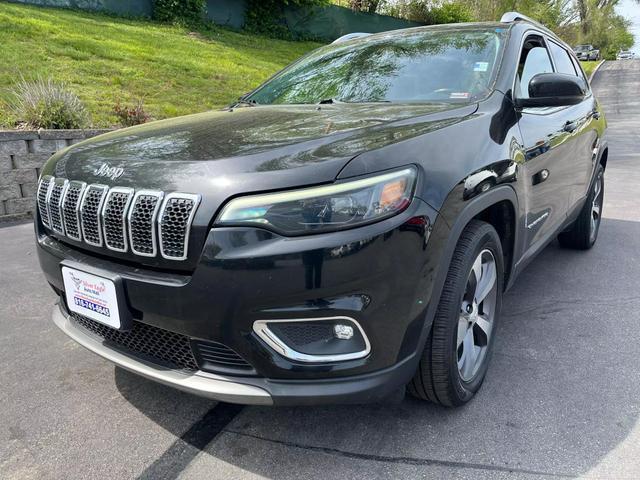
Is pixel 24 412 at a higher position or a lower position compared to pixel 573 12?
lower

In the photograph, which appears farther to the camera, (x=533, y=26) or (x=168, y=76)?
(x=168, y=76)

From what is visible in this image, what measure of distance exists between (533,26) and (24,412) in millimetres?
3566

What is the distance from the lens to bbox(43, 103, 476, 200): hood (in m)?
1.71

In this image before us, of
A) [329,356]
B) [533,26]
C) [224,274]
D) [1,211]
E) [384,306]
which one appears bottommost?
[1,211]

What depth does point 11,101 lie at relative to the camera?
6.40m

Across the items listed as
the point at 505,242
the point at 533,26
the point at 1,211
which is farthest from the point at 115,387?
the point at 1,211

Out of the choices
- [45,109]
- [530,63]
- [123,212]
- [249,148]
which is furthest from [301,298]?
[45,109]

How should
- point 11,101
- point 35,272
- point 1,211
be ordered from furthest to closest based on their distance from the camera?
point 11,101 → point 1,211 → point 35,272

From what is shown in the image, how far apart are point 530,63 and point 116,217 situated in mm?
2533

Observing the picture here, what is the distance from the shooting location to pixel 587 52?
1809 inches

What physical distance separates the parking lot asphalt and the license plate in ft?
1.76

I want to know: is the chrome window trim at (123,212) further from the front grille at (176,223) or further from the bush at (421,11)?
the bush at (421,11)

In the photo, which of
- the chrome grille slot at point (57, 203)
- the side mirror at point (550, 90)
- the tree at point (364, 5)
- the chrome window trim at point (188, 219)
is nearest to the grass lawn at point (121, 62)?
the chrome grille slot at point (57, 203)

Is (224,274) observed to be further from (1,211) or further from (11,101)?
(11,101)
